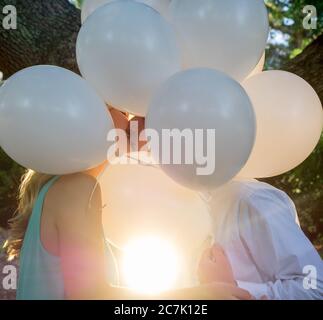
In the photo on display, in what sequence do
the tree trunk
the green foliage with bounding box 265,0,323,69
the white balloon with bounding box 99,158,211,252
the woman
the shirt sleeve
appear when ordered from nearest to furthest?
the woman < the white balloon with bounding box 99,158,211,252 < the shirt sleeve < the tree trunk < the green foliage with bounding box 265,0,323,69

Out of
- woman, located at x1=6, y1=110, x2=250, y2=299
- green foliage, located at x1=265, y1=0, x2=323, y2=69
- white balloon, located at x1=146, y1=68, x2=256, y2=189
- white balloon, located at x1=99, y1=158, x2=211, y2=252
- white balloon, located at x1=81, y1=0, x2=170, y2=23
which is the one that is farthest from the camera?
green foliage, located at x1=265, y1=0, x2=323, y2=69

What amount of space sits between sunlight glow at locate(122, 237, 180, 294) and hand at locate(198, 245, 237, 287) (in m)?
0.09

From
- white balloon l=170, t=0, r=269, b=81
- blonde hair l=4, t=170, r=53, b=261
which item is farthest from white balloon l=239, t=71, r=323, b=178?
blonde hair l=4, t=170, r=53, b=261

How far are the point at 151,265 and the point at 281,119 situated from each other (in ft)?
1.90

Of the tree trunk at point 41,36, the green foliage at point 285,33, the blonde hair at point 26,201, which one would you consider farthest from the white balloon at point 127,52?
the green foliage at point 285,33

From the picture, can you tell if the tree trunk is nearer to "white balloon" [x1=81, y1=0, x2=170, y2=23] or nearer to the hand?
"white balloon" [x1=81, y1=0, x2=170, y2=23]

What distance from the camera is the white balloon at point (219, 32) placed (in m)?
1.50

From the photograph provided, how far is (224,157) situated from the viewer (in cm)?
135

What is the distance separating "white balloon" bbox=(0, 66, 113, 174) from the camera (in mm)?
1369

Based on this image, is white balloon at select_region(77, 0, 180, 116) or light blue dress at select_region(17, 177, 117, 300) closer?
white balloon at select_region(77, 0, 180, 116)

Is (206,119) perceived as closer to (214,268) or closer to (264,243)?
(214,268)

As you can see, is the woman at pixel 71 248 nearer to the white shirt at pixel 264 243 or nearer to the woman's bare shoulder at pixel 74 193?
the woman's bare shoulder at pixel 74 193

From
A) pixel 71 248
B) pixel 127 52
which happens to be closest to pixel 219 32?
pixel 127 52
